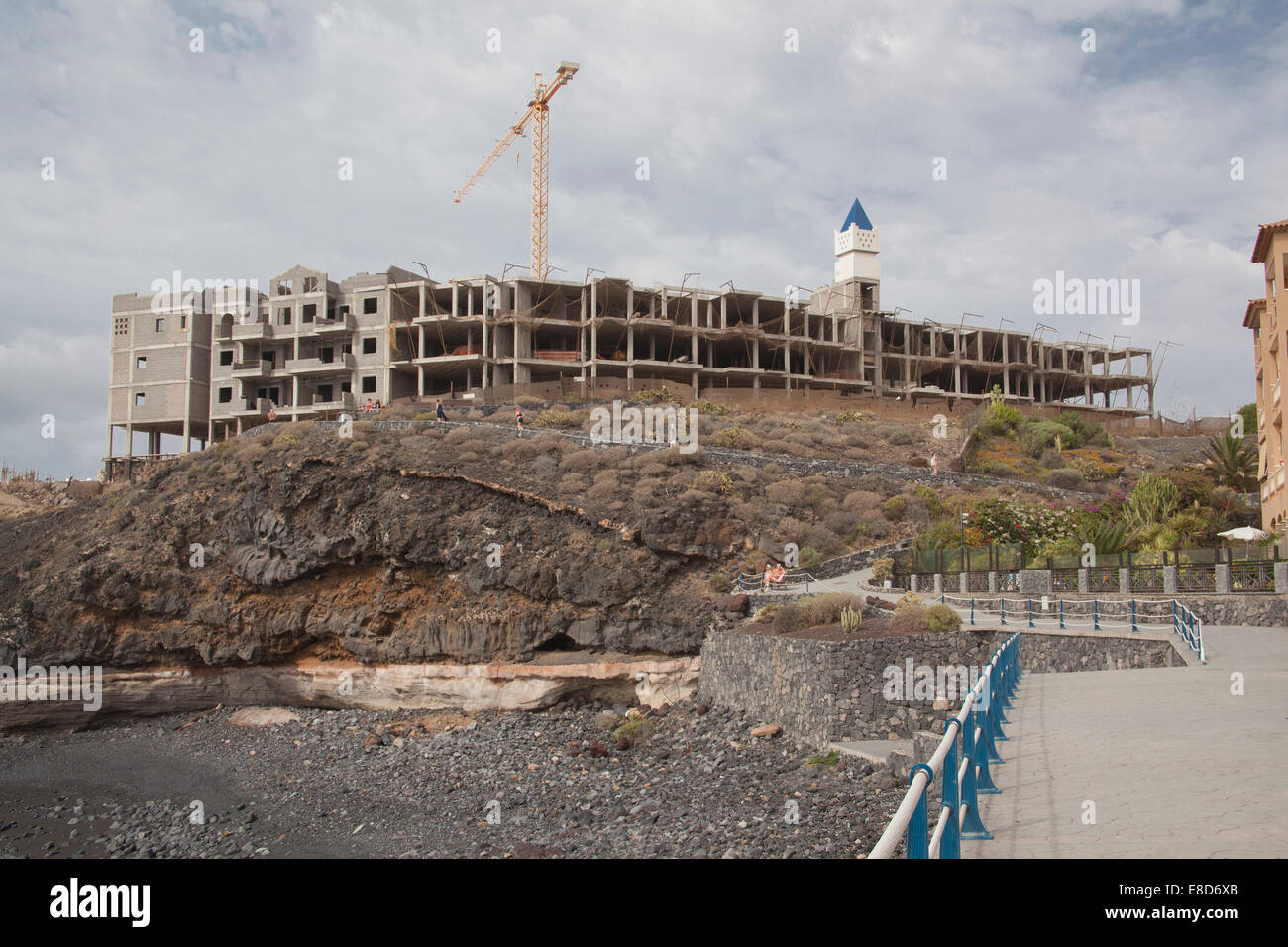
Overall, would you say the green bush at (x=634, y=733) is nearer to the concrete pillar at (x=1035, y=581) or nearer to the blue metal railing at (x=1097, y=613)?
the blue metal railing at (x=1097, y=613)

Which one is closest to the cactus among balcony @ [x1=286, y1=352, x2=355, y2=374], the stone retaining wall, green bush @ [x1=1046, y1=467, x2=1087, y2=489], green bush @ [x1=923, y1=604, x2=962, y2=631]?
the stone retaining wall

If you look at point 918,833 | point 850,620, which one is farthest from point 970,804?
point 850,620

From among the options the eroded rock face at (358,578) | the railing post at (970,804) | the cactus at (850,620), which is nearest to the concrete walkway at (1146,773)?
the railing post at (970,804)

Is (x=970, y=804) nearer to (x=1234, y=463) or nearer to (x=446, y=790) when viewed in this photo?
(x=446, y=790)

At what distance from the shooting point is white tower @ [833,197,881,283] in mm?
79312

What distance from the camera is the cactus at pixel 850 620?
2084 centimetres

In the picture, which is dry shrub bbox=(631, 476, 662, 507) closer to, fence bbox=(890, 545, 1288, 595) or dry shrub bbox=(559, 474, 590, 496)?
dry shrub bbox=(559, 474, 590, 496)

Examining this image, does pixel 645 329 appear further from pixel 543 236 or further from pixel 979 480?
pixel 979 480

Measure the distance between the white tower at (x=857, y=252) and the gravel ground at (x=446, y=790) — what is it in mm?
60969

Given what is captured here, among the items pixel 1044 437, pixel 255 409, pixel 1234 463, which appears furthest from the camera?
pixel 255 409

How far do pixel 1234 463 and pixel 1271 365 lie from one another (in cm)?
1315

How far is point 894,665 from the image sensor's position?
18.8 metres
